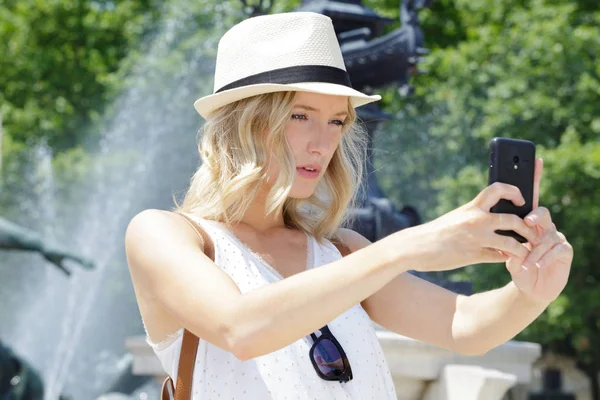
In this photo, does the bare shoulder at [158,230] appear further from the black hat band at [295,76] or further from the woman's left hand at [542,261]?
the woman's left hand at [542,261]

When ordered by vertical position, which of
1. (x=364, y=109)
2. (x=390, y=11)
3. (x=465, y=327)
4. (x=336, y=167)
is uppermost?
(x=336, y=167)

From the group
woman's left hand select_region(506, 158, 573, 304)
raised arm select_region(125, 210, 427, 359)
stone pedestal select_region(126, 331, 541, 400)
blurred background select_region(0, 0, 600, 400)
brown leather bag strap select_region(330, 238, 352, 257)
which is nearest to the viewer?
raised arm select_region(125, 210, 427, 359)

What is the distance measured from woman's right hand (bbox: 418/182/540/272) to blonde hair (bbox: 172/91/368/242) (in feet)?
1.34

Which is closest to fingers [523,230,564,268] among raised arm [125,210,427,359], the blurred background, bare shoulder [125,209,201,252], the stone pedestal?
raised arm [125,210,427,359]

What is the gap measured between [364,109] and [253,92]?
3.55 m

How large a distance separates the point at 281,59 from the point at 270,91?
60 mm

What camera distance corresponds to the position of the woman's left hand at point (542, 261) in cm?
157

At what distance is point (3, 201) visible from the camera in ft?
56.9

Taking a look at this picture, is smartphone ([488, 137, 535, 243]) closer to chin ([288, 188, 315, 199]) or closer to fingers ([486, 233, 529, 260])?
fingers ([486, 233, 529, 260])

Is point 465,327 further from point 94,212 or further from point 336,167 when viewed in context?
point 94,212

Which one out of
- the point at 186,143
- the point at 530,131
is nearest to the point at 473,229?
the point at 530,131

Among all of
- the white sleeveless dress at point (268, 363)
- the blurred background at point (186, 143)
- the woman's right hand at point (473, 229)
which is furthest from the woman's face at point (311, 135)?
the blurred background at point (186, 143)

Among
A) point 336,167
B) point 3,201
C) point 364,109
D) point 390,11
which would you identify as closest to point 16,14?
point 3,201

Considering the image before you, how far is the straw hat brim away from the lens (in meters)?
1.77
